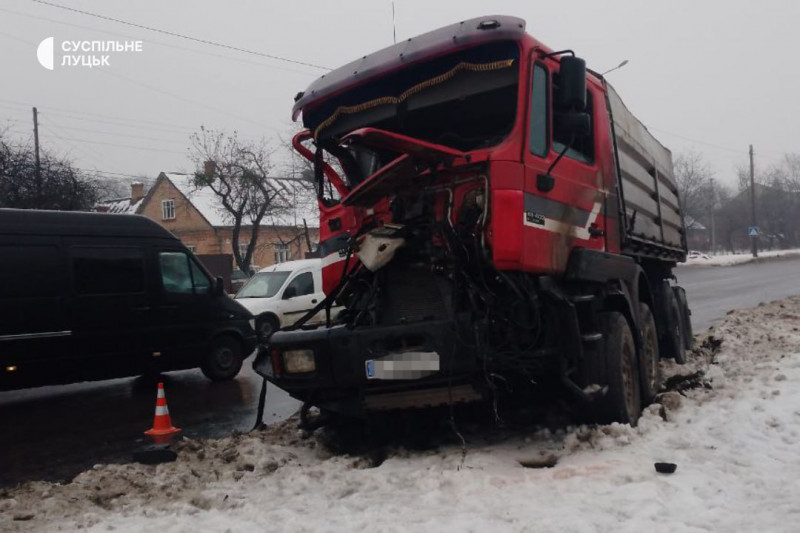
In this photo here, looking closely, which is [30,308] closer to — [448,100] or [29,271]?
[29,271]

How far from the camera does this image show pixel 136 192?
54375 mm

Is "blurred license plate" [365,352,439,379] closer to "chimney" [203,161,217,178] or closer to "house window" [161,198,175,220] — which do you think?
"chimney" [203,161,217,178]

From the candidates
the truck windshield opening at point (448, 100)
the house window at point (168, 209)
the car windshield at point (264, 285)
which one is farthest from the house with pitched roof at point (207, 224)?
the truck windshield opening at point (448, 100)

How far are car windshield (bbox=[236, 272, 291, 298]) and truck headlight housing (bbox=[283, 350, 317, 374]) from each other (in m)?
11.0

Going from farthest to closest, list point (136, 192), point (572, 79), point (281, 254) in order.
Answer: point (136, 192)
point (281, 254)
point (572, 79)

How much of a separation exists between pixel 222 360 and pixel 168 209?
4280 centimetres

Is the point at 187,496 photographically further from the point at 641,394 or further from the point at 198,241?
the point at 198,241

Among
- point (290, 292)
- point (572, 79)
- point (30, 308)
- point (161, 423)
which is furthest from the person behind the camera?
point (290, 292)

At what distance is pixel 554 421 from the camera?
5949 millimetres

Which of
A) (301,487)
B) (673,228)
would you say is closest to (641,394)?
(301,487)

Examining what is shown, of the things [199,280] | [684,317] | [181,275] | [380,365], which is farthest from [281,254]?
[380,365]

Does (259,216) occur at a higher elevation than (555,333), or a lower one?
higher

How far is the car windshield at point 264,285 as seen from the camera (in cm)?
1641

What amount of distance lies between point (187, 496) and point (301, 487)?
0.70m
